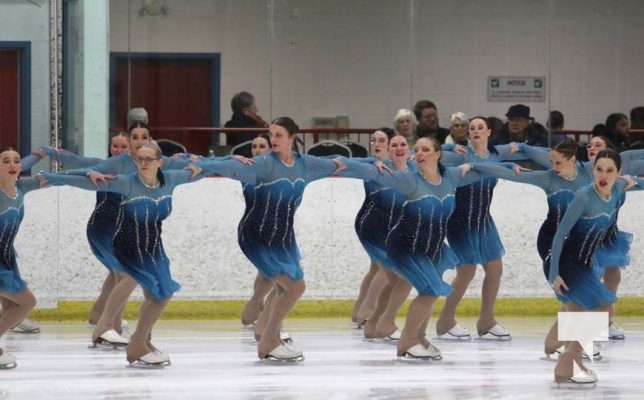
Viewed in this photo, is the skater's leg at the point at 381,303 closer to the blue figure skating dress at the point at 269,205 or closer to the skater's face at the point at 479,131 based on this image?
the skater's face at the point at 479,131

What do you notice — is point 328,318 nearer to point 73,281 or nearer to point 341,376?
point 73,281

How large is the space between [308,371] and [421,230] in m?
1.19

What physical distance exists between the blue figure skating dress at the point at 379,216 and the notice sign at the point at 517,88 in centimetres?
308

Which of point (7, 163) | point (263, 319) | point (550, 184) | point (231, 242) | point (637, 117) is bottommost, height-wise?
point (263, 319)

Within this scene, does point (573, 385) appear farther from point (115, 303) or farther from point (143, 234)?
point (115, 303)

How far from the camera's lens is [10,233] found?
9.91 meters

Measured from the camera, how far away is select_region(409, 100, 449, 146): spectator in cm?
1372

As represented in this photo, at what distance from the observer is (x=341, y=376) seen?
903 cm

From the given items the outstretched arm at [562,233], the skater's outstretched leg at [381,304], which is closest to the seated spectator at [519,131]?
the skater's outstretched leg at [381,304]

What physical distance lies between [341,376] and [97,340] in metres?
2.19

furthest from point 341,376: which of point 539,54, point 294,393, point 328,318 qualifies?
point 539,54

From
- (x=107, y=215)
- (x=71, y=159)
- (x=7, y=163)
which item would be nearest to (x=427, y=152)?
(x=107, y=215)

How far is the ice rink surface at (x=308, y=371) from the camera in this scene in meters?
8.36

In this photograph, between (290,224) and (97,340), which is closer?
(290,224)
